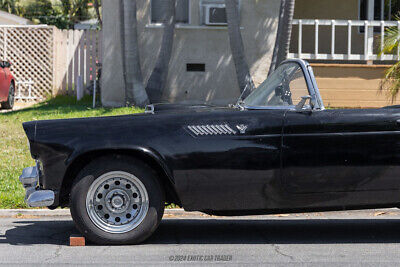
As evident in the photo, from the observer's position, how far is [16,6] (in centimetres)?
4597

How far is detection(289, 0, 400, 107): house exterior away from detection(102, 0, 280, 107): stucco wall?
0.91m

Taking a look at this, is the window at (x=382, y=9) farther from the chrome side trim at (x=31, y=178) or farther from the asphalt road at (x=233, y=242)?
the chrome side trim at (x=31, y=178)

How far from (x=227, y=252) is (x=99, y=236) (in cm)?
111

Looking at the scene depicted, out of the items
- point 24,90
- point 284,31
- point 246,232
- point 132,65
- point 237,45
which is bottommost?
point 24,90

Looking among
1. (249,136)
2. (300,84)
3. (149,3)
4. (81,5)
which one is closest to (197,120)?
(249,136)

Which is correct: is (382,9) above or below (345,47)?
above

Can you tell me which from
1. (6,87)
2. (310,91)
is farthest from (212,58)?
(310,91)

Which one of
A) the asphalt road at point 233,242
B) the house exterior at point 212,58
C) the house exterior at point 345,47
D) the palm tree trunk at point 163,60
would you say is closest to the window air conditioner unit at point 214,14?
the house exterior at point 212,58

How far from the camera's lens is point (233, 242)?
675 centimetres

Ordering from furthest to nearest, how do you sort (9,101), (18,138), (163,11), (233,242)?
(9,101) → (163,11) → (18,138) → (233,242)

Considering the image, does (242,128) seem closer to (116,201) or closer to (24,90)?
(116,201)

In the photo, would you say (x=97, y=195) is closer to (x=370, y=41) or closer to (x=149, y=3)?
(x=149, y=3)

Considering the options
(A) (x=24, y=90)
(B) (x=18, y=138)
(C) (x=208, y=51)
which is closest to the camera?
(B) (x=18, y=138)

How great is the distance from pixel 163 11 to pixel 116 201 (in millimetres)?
11664
